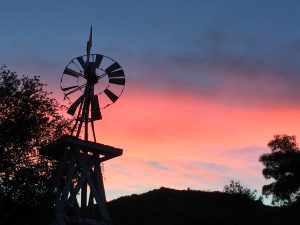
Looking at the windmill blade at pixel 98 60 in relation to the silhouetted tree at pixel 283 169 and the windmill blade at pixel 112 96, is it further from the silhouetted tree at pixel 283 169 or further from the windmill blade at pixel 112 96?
the silhouetted tree at pixel 283 169

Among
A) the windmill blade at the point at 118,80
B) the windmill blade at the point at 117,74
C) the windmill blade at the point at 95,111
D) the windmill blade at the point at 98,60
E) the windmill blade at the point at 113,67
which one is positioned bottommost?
the windmill blade at the point at 95,111

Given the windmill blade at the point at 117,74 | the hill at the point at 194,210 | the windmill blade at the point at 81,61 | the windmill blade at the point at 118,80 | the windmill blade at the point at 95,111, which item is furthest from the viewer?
the hill at the point at 194,210

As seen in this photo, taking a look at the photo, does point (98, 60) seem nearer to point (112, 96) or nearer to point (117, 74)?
point (117, 74)

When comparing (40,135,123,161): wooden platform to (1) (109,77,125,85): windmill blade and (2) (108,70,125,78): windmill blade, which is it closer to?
(1) (109,77,125,85): windmill blade

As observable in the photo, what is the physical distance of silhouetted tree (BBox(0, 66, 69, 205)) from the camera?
2447 cm

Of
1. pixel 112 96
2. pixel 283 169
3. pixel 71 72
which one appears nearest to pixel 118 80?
pixel 112 96

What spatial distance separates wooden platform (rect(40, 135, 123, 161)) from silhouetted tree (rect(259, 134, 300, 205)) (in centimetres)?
4736

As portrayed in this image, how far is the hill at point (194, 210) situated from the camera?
5277 centimetres

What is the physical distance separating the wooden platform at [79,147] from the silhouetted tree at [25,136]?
2133 millimetres

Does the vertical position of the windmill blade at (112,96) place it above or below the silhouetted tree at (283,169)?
below

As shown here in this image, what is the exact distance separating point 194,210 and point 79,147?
3816 centimetres

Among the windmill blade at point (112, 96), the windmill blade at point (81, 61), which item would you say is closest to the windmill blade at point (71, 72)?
the windmill blade at point (81, 61)

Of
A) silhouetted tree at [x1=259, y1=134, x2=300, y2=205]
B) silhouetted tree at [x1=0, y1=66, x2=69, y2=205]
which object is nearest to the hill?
silhouetted tree at [x1=259, y1=134, x2=300, y2=205]

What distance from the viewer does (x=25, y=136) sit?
26.2 m
